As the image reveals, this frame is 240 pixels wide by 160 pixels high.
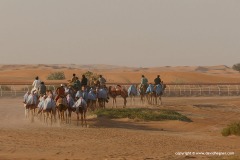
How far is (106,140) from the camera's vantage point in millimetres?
22859

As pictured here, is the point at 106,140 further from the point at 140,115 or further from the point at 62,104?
the point at 140,115

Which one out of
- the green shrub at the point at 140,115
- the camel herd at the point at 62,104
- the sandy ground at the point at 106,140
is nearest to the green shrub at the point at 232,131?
the sandy ground at the point at 106,140

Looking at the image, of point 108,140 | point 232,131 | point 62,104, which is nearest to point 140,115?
point 62,104

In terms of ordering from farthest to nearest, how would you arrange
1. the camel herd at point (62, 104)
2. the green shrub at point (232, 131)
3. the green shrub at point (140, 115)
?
the green shrub at point (140, 115)
the camel herd at point (62, 104)
the green shrub at point (232, 131)

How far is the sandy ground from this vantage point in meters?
18.5

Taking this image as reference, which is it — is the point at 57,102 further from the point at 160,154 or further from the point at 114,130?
the point at 160,154

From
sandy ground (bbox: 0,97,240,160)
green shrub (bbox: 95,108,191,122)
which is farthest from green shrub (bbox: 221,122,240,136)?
green shrub (bbox: 95,108,191,122)

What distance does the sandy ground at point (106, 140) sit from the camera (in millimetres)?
18500

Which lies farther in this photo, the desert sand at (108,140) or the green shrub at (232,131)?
the green shrub at (232,131)

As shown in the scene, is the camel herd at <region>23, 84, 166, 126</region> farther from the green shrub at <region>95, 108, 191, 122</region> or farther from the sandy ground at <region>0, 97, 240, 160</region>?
the green shrub at <region>95, 108, 191, 122</region>

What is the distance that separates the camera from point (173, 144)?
22281 mm

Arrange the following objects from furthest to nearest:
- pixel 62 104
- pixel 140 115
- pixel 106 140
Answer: pixel 140 115 < pixel 62 104 < pixel 106 140

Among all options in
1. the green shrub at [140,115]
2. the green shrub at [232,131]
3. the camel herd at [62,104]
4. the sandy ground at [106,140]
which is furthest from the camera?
the green shrub at [140,115]

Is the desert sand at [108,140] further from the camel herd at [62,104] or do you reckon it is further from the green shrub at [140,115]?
the green shrub at [140,115]
